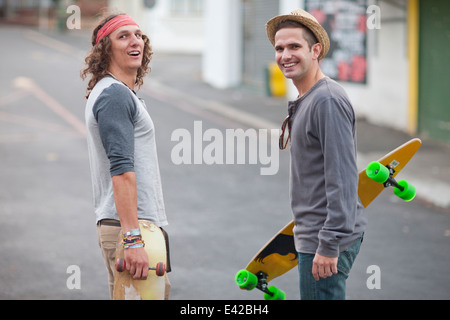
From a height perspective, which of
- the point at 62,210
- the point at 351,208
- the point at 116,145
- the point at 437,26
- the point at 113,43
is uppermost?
the point at 437,26

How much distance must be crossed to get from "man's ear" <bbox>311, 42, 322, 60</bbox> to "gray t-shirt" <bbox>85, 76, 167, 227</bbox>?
32.9 inches

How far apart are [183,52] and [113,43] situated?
33.6 metres

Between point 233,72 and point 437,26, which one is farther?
point 233,72

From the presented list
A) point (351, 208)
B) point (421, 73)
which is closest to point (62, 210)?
point (351, 208)

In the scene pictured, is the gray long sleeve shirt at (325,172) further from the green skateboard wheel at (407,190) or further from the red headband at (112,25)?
the red headband at (112,25)

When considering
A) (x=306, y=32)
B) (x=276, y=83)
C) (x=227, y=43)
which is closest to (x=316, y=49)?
(x=306, y=32)

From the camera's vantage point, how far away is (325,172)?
9.62ft

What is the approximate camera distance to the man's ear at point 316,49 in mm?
3139

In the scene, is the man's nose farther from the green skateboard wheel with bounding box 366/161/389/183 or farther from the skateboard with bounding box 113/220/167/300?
the skateboard with bounding box 113/220/167/300

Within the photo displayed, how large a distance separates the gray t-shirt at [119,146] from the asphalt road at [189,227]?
87.0 inches

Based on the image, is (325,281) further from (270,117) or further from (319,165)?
(270,117)

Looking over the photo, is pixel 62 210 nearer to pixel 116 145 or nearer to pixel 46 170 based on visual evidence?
pixel 46 170
